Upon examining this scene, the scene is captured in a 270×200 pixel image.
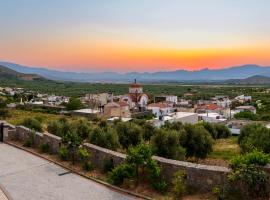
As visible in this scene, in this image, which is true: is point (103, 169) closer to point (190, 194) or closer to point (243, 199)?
point (190, 194)

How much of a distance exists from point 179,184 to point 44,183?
3.92 metres

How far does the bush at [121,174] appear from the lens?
920cm

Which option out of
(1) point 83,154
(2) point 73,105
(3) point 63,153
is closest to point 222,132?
(3) point 63,153

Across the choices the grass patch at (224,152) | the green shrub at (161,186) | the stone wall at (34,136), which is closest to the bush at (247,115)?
the grass patch at (224,152)

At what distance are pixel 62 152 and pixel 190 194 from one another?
556cm

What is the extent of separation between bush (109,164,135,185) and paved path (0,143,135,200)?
329 millimetres

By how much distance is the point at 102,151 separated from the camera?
11.0 metres

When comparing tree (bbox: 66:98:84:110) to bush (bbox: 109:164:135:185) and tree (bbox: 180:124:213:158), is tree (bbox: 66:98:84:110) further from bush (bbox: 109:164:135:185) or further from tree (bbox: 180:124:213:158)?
bush (bbox: 109:164:135:185)

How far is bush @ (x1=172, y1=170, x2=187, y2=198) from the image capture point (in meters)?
8.09

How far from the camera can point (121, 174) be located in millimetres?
9234

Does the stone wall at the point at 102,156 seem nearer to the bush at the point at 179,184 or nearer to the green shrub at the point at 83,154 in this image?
the green shrub at the point at 83,154

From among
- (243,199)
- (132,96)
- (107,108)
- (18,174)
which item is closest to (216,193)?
(243,199)

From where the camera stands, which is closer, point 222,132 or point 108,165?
point 108,165

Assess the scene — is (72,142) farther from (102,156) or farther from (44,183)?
(44,183)
